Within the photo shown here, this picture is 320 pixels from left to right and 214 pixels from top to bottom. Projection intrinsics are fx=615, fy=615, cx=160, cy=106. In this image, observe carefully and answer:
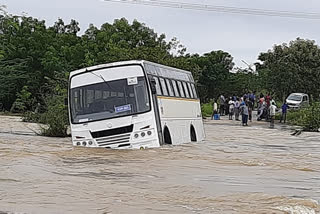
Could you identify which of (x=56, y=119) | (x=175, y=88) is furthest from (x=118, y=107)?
(x=56, y=119)

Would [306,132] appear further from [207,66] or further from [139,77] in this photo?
[207,66]

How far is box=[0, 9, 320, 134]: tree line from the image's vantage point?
39625 millimetres

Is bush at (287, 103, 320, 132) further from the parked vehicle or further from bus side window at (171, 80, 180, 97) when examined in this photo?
bus side window at (171, 80, 180, 97)

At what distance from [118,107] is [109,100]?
43cm

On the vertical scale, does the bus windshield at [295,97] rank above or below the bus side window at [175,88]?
below

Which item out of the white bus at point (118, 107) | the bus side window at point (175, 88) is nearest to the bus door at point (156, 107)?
the white bus at point (118, 107)

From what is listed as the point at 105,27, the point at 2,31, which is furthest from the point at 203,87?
the point at 2,31

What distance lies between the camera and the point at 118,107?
53.1 feet

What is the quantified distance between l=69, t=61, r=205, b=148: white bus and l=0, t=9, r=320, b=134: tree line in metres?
15.8

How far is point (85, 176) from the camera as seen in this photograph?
1126 cm

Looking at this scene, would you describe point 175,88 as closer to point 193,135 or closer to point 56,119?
point 193,135

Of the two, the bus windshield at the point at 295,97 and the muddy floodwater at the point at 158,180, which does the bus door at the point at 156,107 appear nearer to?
the muddy floodwater at the point at 158,180

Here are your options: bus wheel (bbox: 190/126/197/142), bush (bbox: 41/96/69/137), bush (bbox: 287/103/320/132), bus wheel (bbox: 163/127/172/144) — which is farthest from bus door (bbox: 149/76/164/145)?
bush (bbox: 287/103/320/132)

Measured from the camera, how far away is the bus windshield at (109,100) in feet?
53.0
